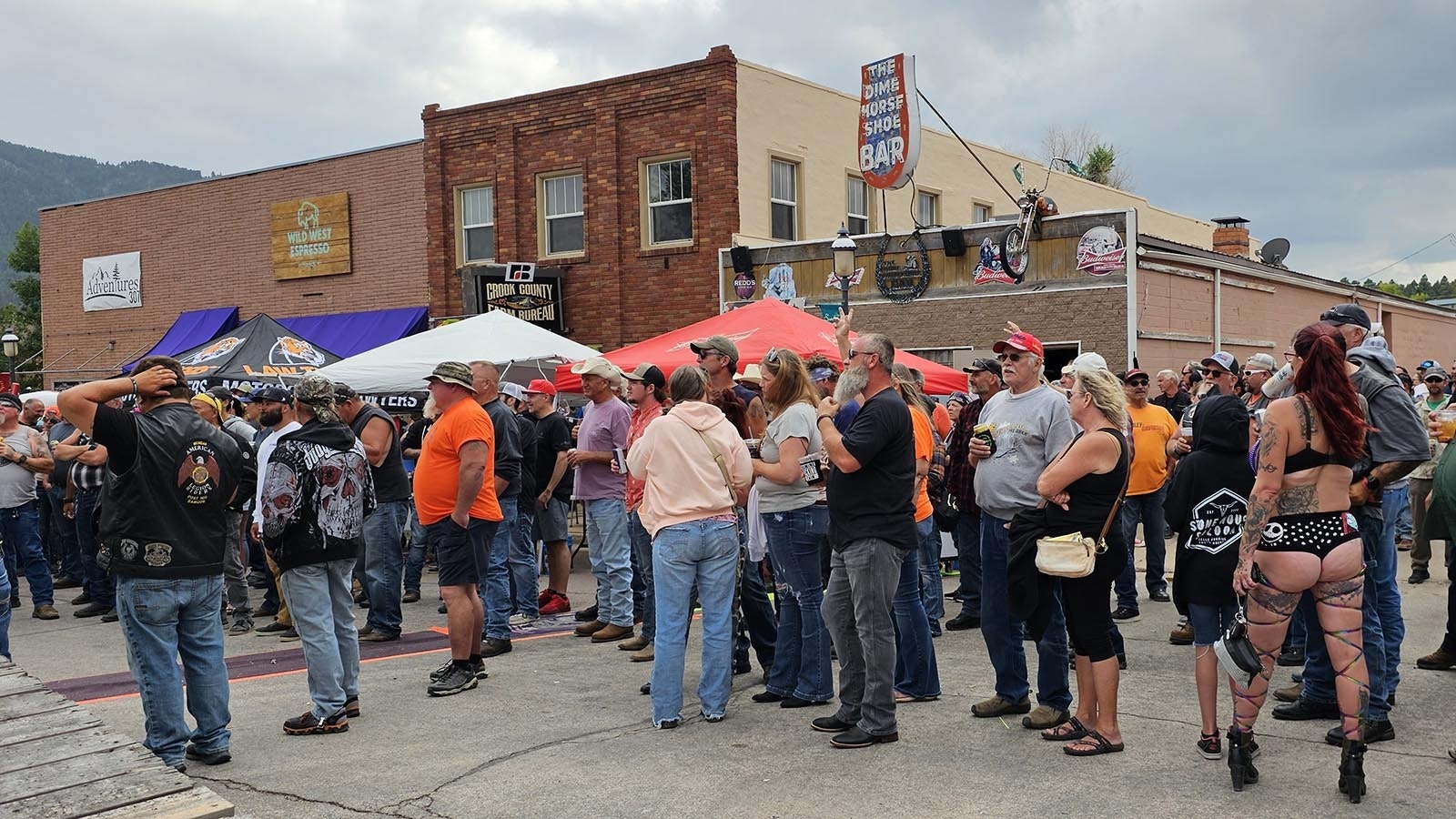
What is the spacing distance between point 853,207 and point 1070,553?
1808 centimetres

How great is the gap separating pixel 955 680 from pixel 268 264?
21979mm

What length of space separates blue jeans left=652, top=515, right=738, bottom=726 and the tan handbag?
5.76 ft

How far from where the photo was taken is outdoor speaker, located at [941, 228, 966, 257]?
17672 millimetres

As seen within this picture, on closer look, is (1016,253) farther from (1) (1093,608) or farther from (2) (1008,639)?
(1) (1093,608)

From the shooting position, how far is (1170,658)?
24.4 feet

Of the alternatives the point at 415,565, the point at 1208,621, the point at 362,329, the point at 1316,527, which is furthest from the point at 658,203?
the point at 1316,527

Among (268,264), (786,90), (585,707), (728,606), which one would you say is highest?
(786,90)

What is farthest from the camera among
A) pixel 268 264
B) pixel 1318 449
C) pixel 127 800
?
pixel 268 264

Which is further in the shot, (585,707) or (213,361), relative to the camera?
(213,361)

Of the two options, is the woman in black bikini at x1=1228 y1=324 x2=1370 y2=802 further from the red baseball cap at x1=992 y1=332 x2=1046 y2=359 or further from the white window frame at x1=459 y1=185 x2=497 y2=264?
the white window frame at x1=459 y1=185 x2=497 y2=264

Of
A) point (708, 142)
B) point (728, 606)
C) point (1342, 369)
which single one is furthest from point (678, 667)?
point (708, 142)

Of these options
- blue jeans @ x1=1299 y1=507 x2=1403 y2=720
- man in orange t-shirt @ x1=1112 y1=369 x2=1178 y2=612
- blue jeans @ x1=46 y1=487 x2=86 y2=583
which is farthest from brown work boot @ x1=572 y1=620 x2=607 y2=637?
blue jeans @ x1=46 y1=487 x2=86 y2=583

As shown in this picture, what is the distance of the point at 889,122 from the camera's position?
18500 mm

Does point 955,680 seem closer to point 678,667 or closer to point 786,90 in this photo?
point 678,667
